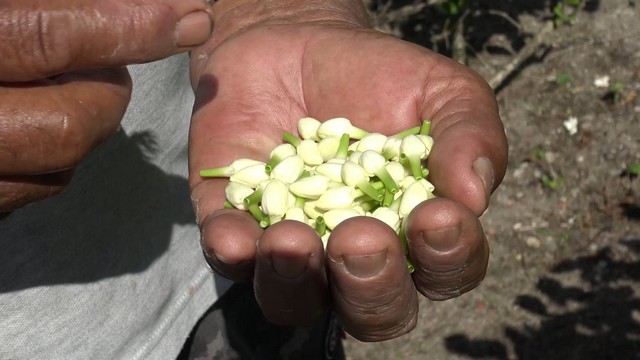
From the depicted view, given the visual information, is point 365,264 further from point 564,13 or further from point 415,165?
point 564,13

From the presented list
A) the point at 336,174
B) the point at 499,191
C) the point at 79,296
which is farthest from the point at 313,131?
the point at 499,191

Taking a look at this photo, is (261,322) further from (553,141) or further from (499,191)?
(553,141)

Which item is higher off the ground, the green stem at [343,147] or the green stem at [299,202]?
the green stem at [343,147]

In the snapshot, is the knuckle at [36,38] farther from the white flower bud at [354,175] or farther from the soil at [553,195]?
the soil at [553,195]

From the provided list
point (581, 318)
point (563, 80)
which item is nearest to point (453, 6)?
point (563, 80)

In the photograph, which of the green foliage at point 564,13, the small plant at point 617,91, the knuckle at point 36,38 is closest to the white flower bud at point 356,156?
the knuckle at point 36,38
